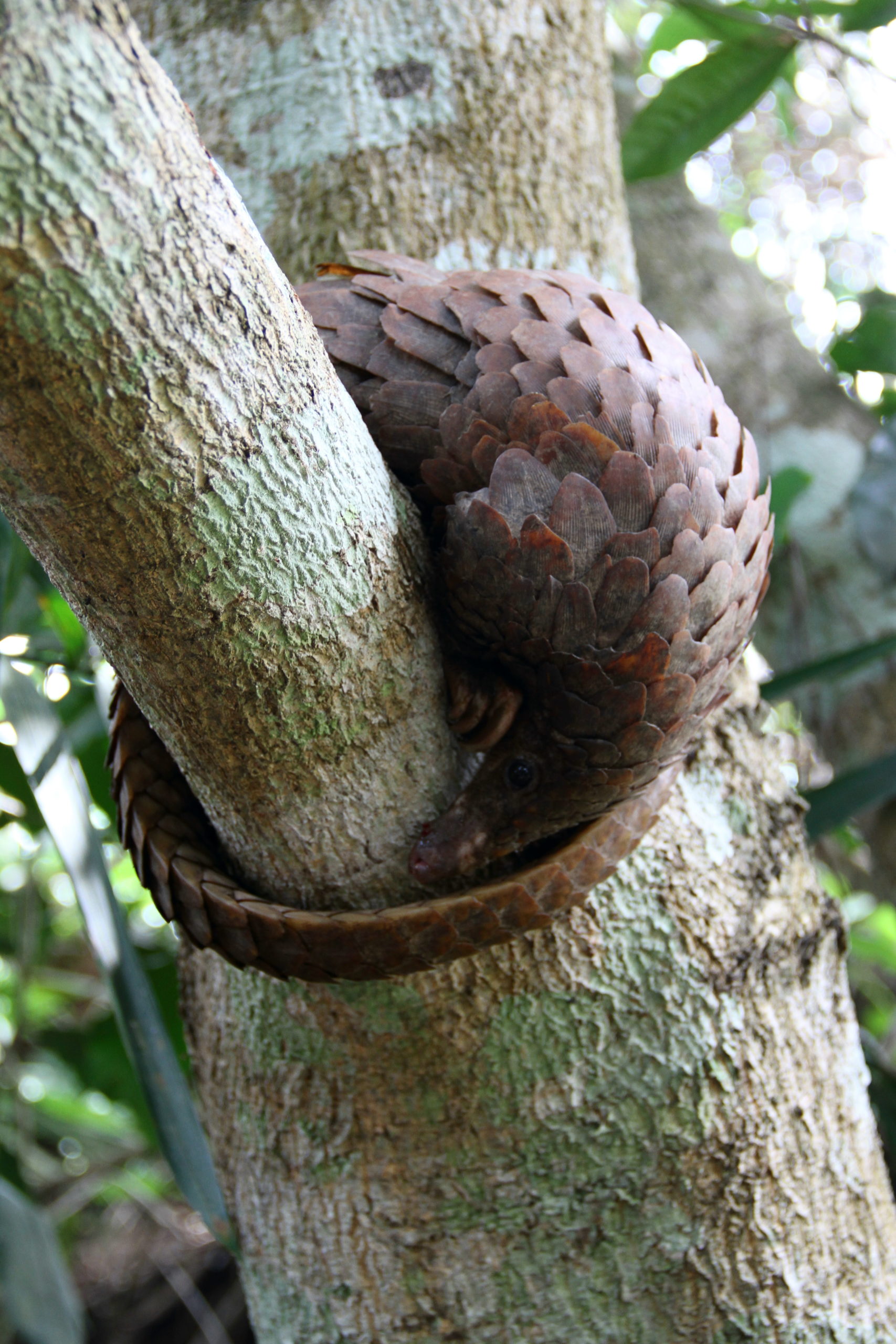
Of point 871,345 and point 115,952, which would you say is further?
point 871,345

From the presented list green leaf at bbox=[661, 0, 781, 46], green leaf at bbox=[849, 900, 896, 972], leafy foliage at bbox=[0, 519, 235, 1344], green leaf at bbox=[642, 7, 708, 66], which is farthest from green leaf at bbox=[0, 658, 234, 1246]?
green leaf at bbox=[642, 7, 708, 66]

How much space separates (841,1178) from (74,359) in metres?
0.63

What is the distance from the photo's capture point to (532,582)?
0.40 m

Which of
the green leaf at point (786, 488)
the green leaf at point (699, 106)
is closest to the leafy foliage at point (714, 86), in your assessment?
the green leaf at point (699, 106)

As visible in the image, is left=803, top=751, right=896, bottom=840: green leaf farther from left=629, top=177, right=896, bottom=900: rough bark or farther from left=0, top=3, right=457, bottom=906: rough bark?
left=0, top=3, right=457, bottom=906: rough bark

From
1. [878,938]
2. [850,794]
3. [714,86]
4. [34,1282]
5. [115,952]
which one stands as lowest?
[878,938]

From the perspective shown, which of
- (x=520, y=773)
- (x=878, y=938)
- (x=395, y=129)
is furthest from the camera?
(x=878, y=938)

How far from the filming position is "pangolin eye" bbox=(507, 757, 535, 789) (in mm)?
452

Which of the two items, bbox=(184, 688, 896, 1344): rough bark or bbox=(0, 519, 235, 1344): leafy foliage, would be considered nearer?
bbox=(184, 688, 896, 1344): rough bark

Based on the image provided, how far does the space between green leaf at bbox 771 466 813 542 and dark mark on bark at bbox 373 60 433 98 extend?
1.73ft

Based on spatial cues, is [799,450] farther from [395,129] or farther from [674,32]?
[395,129]

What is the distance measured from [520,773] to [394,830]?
0.23 ft

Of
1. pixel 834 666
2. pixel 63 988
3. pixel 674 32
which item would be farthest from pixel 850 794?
pixel 63 988

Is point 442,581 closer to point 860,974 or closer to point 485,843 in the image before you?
point 485,843
